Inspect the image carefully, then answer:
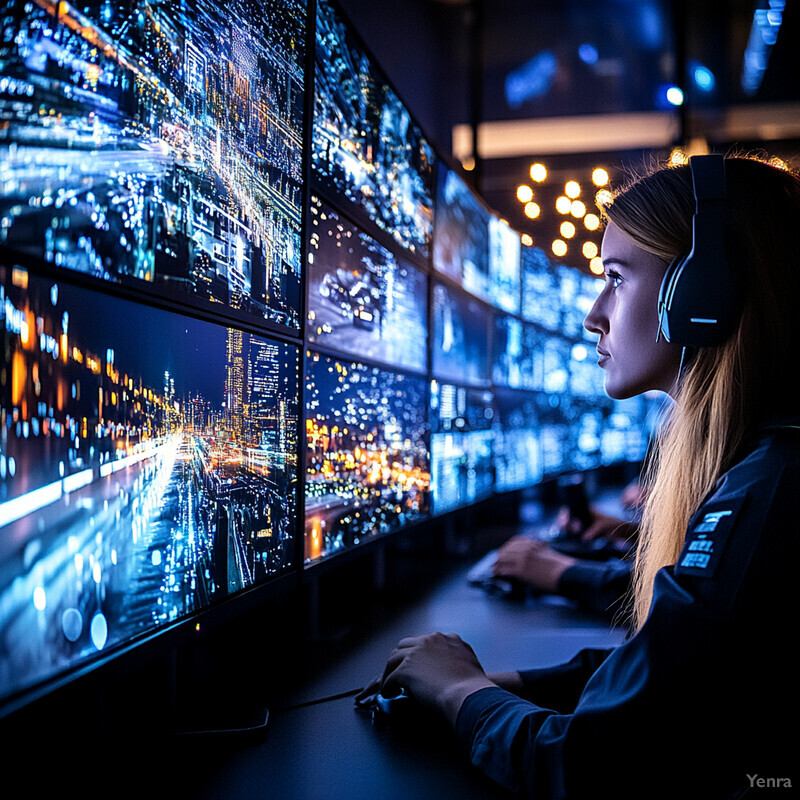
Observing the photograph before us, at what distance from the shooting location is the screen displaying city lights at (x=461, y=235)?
5.95 feet

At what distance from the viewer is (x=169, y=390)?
755mm

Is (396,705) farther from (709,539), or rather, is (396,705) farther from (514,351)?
(514,351)

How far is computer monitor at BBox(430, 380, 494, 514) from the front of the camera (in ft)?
5.81

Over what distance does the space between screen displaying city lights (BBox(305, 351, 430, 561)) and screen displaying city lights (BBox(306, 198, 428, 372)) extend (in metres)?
0.05

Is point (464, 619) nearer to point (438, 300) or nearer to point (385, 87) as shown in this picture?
point (438, 300)

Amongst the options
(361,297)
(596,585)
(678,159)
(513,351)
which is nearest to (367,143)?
(361,297)

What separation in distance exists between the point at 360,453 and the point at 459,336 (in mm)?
714

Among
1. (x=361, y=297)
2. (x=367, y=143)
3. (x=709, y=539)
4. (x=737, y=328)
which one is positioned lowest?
(x=709, y=539)

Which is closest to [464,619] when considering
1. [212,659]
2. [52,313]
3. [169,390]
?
[212,659]

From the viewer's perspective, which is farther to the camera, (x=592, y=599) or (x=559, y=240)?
(x=559, y=240)

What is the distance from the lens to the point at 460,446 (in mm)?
1954

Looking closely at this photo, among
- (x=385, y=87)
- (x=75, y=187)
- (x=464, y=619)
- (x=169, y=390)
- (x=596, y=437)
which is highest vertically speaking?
(x=385, y=87)

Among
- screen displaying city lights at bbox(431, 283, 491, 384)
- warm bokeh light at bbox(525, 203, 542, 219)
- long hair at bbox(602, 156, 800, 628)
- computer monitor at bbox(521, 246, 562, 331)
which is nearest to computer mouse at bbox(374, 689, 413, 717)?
long hair at bbox(602, 156, 800, 628)

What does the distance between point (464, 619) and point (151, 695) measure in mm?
686
